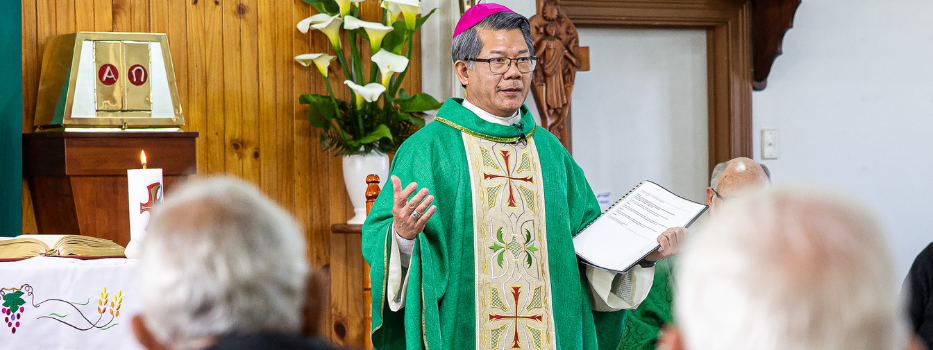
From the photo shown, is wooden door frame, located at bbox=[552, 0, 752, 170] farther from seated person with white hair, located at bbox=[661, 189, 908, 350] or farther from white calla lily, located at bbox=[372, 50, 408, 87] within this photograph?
seated person with white hair, located at bbox=[661, 189, 908, 350]

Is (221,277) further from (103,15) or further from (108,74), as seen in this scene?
(103,15)

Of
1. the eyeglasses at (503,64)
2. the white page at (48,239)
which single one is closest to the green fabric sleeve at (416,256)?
the eyeglasses at (503,64)

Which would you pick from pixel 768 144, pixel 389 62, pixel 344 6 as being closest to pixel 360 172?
pixel 389 62

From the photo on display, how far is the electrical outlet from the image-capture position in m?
4.18

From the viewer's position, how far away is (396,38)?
347 centimetres

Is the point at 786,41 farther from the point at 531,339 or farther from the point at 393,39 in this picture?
the point at 531,339

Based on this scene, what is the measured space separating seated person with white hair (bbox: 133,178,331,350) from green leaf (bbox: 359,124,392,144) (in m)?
2.45

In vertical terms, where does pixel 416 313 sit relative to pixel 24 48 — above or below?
below

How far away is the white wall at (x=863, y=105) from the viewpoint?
13.8 ft

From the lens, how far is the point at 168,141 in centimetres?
309

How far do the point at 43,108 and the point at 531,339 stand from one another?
2011 millimetres

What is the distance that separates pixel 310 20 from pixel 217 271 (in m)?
2.76

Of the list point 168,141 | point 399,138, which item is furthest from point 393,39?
point 168,141

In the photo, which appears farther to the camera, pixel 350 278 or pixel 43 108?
pixel 350 278
